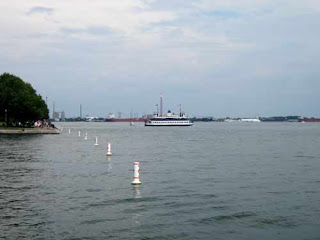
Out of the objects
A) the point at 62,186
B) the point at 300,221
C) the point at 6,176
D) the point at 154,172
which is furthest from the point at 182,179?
the point at 300,221

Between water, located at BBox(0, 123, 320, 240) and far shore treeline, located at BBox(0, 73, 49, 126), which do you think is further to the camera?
far shore treeline, located at BBox(0, 73, 49, 126)

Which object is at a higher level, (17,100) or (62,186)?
(17,100)

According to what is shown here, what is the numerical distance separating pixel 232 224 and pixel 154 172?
751 inches

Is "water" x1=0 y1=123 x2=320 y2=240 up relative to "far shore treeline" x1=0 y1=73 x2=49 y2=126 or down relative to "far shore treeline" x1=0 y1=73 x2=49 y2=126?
down

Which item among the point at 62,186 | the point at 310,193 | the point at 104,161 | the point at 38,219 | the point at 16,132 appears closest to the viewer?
the point at 38,219

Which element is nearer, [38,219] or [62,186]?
[38,219]

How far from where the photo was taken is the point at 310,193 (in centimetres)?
2719

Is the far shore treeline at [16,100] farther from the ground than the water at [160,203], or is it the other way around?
the far shore treeline at [16,100]

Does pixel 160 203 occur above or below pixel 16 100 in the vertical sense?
below

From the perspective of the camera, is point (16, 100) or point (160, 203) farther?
point (16, 100)

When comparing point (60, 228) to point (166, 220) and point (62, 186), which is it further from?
point (62, 186)

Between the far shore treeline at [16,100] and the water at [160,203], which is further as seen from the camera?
the far shore treeline at [16,100]

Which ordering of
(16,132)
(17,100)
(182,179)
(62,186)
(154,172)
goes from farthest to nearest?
(17,100), (16,132), (154,172), (182,179), (62,186)

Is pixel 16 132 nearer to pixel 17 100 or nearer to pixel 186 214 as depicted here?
pixel 17 100
